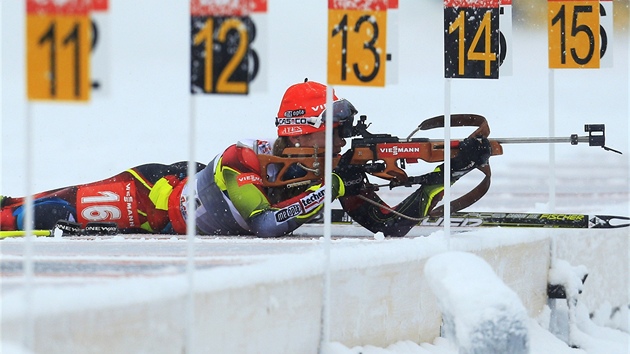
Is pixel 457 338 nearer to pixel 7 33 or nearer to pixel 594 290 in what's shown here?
pixel 594 290

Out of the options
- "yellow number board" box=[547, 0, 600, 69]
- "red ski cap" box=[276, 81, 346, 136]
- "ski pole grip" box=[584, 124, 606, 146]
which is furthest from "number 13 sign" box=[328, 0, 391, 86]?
"ski pole grip" box=[584, 124, 606, 146]

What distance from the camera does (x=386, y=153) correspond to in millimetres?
8781

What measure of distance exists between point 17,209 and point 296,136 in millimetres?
2465

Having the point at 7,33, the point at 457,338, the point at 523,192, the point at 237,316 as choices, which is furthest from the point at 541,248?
the point at 7,33

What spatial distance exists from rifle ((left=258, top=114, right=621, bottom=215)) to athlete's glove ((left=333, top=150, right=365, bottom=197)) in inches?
1.5

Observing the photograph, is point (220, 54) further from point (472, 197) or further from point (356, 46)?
point (472, 197)

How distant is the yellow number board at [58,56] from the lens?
13.2ft

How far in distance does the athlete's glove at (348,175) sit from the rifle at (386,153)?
4cm

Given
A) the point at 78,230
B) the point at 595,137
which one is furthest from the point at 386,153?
the point at 78,230

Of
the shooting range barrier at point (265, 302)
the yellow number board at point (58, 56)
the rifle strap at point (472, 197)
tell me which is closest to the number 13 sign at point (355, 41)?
the shooting range barrier at point (265, 302)

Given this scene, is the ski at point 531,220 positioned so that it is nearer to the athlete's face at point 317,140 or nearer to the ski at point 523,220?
the ski at point 523,220

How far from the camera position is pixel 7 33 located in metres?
14.4

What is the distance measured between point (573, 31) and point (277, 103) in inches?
352

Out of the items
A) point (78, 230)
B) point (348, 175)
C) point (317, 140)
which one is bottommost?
point (78, 230)
